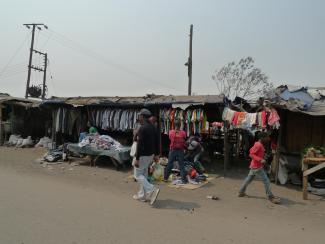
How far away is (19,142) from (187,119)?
1062 centimetres

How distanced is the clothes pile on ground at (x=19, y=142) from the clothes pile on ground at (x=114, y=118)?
17.3ft

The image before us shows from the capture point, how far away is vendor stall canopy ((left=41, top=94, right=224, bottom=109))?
1195cm

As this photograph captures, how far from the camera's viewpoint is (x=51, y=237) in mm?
5109

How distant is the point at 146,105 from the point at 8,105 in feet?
35.9

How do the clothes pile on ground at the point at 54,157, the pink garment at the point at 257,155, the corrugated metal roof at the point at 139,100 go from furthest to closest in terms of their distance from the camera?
1. the clothes pile on ground at the point at 54,157
2. the corrugated metal roof at the point at 139,100
3. the pink garment at the point at 257,155

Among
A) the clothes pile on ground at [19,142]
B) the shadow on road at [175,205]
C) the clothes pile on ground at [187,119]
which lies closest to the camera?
the shadow on road at [175,205]

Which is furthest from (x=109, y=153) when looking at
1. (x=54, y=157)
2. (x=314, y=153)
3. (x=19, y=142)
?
(x=19, y=142)

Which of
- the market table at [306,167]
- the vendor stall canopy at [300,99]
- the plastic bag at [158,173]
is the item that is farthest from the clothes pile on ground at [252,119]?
the plastic bag at [158,173]

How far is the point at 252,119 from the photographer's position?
10.6 meters

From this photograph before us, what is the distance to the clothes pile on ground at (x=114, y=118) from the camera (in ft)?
46.1

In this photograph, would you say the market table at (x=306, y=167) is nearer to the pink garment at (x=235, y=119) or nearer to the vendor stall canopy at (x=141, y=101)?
the pink garment at (x=235, y=119)

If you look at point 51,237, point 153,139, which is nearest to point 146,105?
point 153,139

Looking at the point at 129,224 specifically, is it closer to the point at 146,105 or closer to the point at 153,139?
the point at 153,139

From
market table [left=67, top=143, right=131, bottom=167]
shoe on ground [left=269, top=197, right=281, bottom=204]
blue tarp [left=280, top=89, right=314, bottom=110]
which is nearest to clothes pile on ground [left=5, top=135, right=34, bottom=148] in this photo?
market table [left=67, top=143, right=131, bottom=167]
